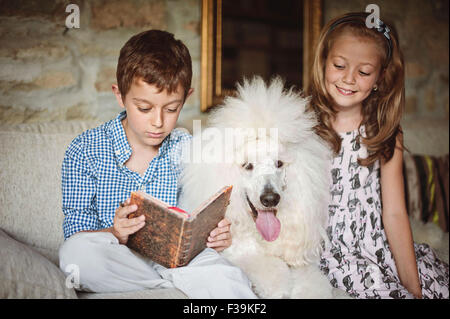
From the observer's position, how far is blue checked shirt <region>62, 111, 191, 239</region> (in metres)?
1.15

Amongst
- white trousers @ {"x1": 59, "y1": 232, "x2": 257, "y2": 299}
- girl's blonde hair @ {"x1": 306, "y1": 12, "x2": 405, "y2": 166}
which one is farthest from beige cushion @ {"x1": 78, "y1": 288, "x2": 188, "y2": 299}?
girl's blonde hair @ {"x1": 306, "y1": 12, "x2": 405, "y2": 166}

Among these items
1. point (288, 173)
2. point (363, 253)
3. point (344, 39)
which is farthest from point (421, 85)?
point (288, 173)

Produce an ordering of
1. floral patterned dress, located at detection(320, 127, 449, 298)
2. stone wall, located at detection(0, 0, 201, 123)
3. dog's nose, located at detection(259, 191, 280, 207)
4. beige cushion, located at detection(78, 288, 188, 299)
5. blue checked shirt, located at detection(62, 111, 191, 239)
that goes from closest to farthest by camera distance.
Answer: beige cushion, located at detection(78, 288, 188, 299) < dog's nose, located at detection(259, 191, 280, 207) < blue checked shirt, located at detection(62, 111, 191, 239) < floral patterned dress, located at detection(320, 127, 449, 298) < stone wall, located at detection(0, 0, 201, 123)

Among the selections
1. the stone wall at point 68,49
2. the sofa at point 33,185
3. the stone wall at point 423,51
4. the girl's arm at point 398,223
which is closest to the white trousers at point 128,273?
the sofa at point 33,185

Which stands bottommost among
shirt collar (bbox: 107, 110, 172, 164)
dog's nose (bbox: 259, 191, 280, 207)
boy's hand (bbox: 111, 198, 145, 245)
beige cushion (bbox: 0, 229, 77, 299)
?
beige cushion (bbox: 0, 229, 77, 299)

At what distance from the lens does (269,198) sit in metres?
1.04

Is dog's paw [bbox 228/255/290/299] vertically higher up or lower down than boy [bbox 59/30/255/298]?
lower down

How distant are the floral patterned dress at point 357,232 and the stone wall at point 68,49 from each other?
95 centimetres

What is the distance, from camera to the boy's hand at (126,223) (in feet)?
3.09

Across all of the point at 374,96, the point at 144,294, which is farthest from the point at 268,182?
the point at 374,96

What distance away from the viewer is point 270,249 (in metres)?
1.17

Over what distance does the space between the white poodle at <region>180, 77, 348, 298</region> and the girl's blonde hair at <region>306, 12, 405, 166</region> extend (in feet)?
0.59

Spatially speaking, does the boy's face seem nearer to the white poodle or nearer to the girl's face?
the white poodle

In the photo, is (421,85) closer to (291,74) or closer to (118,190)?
(291,74)
